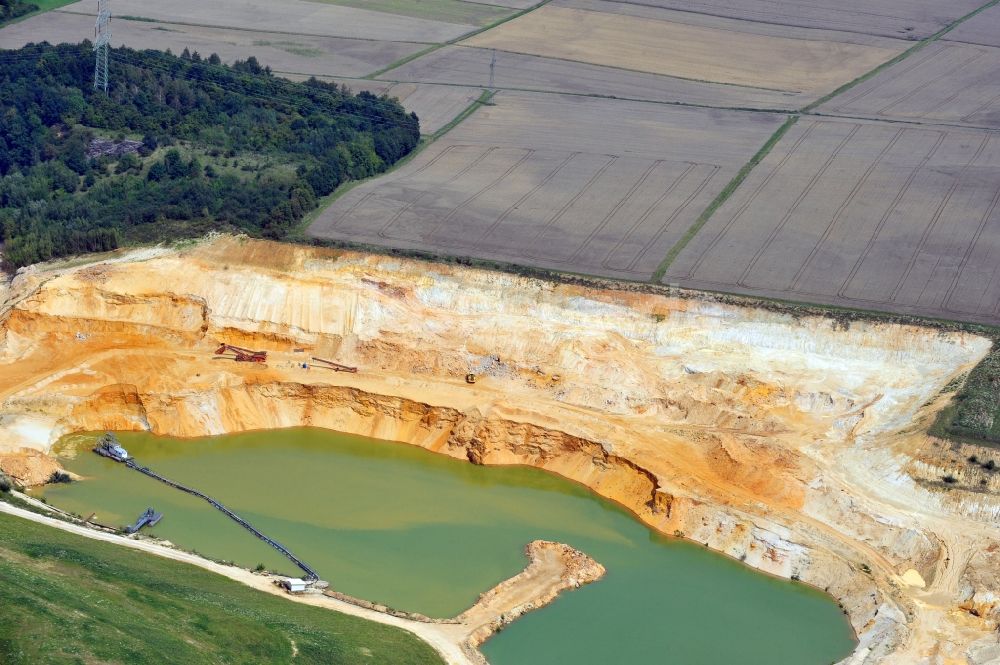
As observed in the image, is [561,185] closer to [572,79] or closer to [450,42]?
[572,79]

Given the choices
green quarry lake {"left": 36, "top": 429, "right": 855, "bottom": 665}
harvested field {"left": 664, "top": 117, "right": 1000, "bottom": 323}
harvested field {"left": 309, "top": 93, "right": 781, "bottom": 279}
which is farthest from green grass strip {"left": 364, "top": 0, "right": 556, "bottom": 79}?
green quarry lake {"left": 36, "top": 429, "right": 855, "bottom": 665}

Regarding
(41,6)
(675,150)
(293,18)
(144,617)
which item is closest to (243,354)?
(144,617)

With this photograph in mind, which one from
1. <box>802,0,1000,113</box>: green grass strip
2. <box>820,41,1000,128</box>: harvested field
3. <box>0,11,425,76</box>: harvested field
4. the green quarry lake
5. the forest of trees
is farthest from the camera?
<box>0,11,425,76</box>: harvested field

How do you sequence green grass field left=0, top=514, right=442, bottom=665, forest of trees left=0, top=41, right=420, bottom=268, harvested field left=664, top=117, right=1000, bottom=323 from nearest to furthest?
green grass field left=0, top=514, right=442, bottom=665
harvested field left=664, top=117, right=1000, bottom=323
forest of trees left=0, top=41, right=420, bottom=268

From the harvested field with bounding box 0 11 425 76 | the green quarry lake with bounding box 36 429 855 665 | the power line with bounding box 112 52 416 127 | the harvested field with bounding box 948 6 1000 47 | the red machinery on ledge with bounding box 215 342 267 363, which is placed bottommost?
the green quarry lake with bounding box 36 429 855 665

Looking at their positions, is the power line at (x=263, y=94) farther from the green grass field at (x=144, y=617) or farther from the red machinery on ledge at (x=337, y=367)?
the green grass field at (x=144, y=617)

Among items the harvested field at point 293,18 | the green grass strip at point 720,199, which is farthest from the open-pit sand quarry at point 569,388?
the harvested field at point 293,18

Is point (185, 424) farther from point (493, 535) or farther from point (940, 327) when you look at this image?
point (940, 327)

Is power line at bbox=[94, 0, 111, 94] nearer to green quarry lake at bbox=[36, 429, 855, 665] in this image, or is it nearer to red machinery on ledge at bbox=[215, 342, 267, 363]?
red machinery on ledge at bbox=[215, 342, 267, 363]
